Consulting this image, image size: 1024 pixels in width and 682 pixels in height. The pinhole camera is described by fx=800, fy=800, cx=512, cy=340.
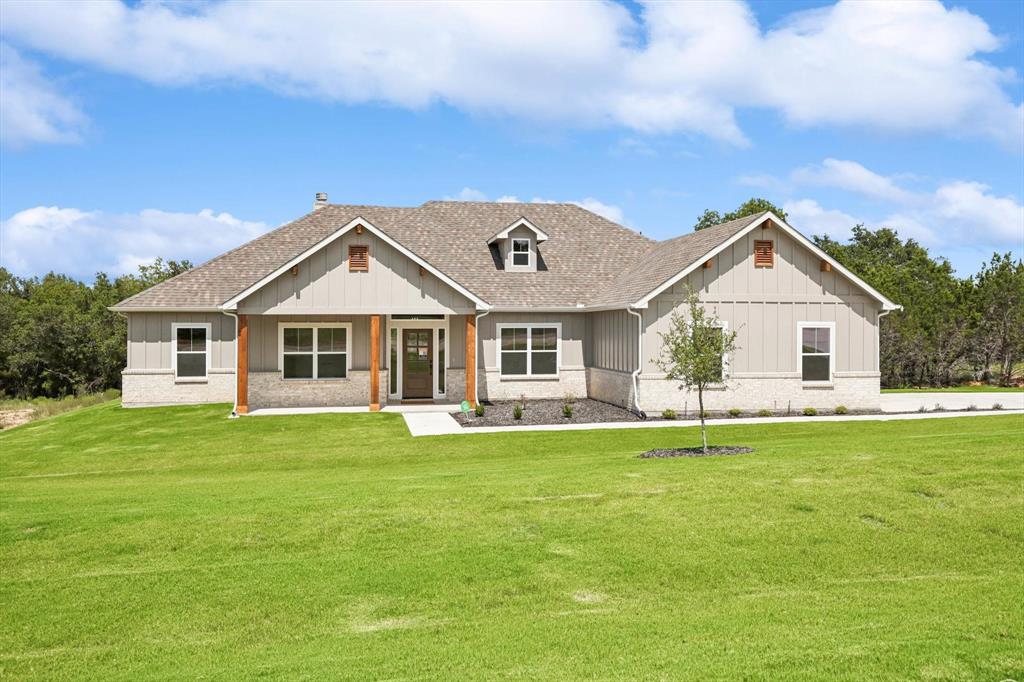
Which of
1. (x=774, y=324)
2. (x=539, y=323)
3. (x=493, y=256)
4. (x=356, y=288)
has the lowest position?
(x=774, y=324)

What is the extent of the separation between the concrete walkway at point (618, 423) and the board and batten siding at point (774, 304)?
2.24 meters

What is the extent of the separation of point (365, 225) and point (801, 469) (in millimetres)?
16141

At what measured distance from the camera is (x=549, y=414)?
78.9 feet

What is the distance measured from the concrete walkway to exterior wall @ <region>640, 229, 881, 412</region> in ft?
4.22

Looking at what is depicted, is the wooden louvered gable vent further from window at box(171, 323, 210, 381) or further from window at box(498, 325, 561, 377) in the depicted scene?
window at box(171, 323, 210, 381)

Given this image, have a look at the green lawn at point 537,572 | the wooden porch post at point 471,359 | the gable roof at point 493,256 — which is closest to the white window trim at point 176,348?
the gable roof at point 493,256

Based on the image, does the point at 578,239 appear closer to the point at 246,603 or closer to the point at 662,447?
the point at 662,447

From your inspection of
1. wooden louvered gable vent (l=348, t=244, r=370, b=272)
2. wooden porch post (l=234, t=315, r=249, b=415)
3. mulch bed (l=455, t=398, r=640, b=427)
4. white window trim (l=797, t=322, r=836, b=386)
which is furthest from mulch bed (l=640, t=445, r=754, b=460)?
wooden porch post (l=234, t=315, r=249, b=415)

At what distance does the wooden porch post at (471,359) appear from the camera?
25516 mm

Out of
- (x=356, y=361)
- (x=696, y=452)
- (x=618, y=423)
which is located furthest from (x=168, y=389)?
(x=696, y=452)

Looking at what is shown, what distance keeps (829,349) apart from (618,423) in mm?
7775

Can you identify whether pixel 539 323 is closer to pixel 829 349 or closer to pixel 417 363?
pixel 417 363

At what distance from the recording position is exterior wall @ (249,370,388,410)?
26.3 m

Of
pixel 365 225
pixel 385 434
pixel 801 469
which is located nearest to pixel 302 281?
pixel 365 225
